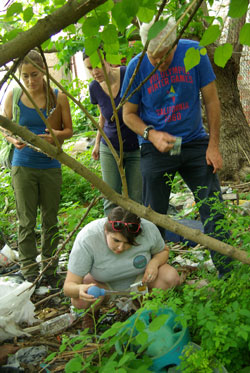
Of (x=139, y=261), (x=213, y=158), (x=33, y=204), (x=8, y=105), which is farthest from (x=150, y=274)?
(x=8, y=105)

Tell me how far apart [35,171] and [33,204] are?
0.32 meters

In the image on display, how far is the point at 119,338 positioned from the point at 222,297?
67 centimetres

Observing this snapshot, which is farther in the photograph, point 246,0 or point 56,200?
point 56,200

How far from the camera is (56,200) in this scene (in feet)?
12.4

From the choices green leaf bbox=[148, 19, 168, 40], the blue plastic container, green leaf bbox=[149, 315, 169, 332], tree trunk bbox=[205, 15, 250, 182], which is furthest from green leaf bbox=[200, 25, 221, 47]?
tree trunk bbox=[205, 15, 250, 182]

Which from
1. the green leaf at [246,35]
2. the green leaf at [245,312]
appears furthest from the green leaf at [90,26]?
the green leaf at [245,312]

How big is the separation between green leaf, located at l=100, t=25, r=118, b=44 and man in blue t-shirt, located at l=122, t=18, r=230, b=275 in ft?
4.64

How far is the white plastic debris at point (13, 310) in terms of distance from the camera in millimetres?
2893

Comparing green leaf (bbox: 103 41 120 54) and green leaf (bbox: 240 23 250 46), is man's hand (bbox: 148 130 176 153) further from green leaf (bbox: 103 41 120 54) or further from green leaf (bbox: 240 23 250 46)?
green leaf (bbox: 240 23 250 46)

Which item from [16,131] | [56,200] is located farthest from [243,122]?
[16,131]

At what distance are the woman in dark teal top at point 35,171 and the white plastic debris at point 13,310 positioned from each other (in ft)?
1.19

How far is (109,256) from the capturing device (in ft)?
9.76

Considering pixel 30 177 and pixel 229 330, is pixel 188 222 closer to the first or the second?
pixel 30 177

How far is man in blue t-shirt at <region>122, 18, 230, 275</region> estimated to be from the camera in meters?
2.88
